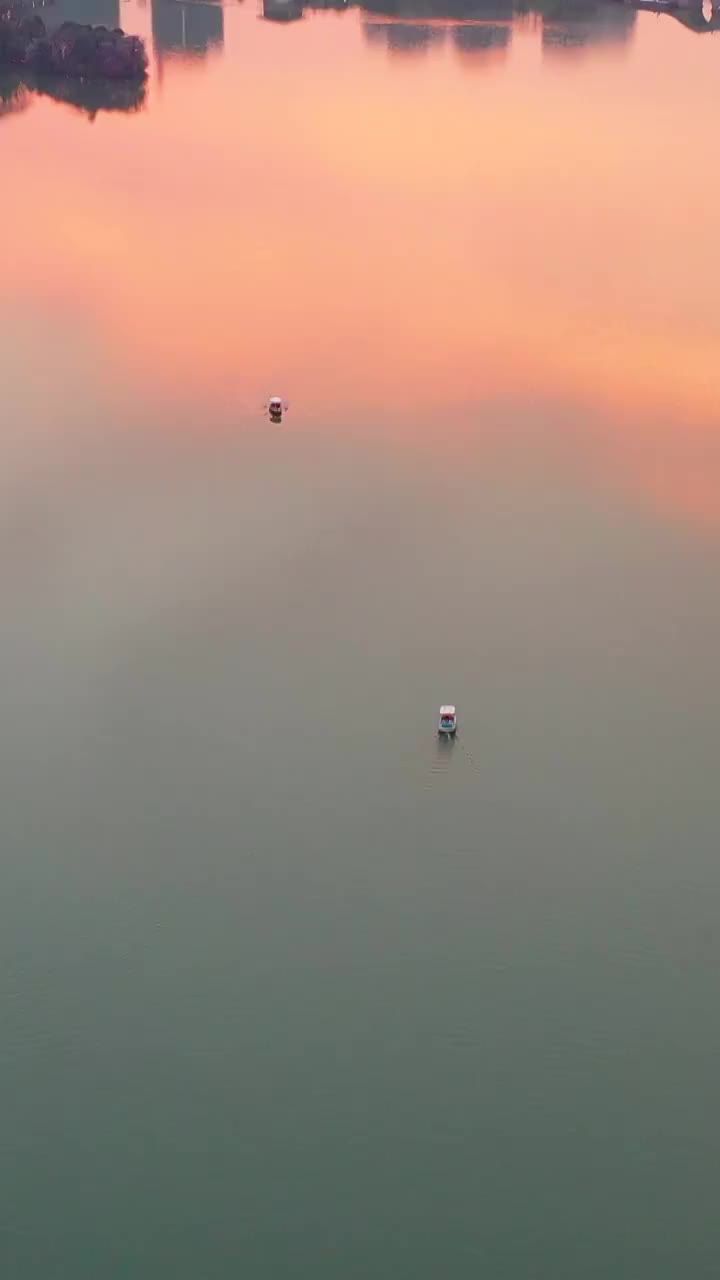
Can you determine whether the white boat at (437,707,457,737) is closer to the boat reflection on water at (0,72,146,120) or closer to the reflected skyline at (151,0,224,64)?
the boat reflection on water at (0,72,146,120)

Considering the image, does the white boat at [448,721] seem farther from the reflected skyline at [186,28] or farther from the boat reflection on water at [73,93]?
the reflected skyline at [186,28]

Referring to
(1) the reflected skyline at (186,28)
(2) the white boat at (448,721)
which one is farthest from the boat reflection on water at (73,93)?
(2) the white boat at (448,721)

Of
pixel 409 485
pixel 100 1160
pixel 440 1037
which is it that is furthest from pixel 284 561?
pixel 100 1160

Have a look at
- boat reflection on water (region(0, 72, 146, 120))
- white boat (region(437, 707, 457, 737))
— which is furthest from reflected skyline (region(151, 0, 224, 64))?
white boat (region(437, 707, 457, 737))

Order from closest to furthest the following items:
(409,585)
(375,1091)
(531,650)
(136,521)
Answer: (375,1091), (531,650), (409,585), (136,521)

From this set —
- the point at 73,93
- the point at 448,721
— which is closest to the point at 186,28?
the point at 73,93

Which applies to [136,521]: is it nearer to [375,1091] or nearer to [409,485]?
[409,485]
